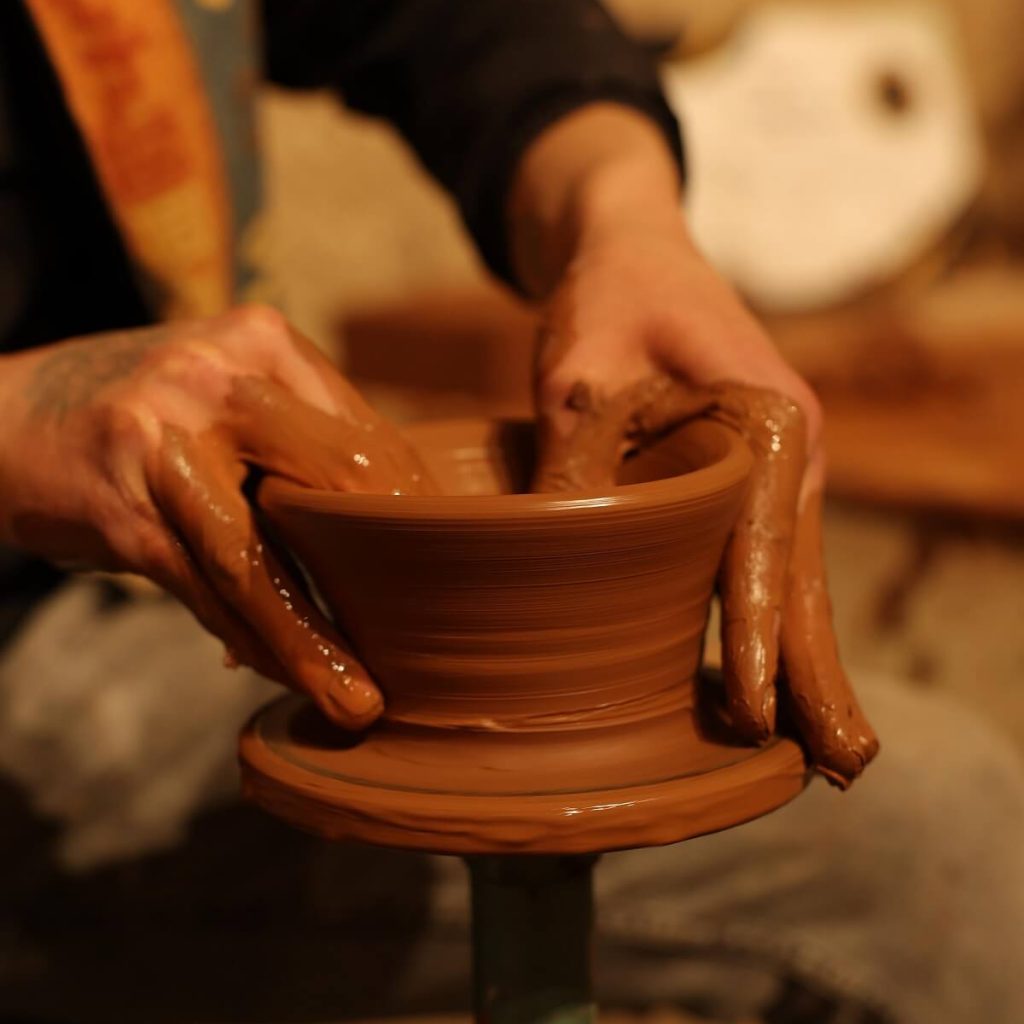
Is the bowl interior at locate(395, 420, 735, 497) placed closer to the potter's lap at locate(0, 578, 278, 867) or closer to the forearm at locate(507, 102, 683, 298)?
the forearm at locate(507, 102, 683, 298)

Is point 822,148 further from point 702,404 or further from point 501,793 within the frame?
point 501,793

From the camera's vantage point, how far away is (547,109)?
1.06m

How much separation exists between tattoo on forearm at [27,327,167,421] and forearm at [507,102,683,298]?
1.03ft

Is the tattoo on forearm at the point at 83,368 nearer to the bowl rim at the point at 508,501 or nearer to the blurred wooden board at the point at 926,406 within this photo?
the bowl rim at the point at 508,501

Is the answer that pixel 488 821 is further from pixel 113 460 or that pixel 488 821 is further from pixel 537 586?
pixel 113 460

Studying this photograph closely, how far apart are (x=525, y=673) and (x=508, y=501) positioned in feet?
0.31

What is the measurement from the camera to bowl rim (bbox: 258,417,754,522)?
0.56 meters

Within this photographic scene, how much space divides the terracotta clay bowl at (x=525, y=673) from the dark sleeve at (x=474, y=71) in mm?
506

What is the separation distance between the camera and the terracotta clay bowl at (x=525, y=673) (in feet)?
1.86

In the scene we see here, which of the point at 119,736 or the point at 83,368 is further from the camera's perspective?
the point at 119,736

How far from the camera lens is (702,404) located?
0.70 metres

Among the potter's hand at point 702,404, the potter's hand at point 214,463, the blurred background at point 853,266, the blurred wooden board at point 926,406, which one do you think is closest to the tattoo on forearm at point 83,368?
the potter's hand at point 214,463

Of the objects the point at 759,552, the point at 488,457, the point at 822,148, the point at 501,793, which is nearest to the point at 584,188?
the point at 488,457

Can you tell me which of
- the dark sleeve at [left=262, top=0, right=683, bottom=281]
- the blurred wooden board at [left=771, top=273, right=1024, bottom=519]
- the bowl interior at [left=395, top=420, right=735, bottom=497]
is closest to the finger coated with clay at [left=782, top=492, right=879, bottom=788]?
the bowl interior at [left=395, top=420, right=735, bottom=497]
